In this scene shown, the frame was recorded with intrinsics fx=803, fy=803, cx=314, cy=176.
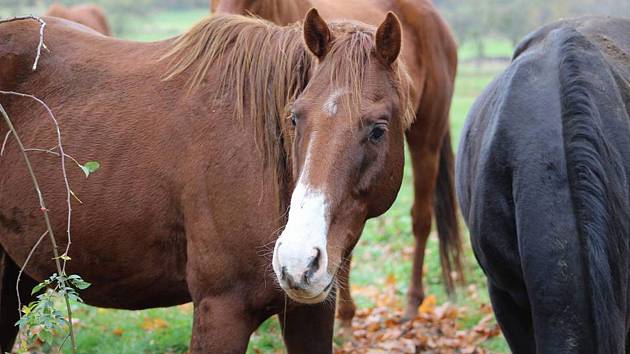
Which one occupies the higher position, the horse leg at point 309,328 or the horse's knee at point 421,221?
the horse's knee at point 421,221

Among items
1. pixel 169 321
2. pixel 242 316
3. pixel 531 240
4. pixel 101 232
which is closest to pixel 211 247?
pixel 242 316

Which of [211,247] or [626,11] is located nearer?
[211,247]

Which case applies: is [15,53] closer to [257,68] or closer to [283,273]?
[257,68]

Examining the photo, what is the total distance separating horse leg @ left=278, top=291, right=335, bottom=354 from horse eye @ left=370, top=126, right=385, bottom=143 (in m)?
0.89

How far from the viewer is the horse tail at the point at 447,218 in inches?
253

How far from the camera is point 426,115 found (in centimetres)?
605

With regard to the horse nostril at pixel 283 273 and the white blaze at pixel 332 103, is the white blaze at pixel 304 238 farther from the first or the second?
the white blaze at pixel 332 103

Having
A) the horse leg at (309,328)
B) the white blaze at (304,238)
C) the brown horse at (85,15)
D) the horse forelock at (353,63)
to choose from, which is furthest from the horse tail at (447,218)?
the brown horse at (85,15)

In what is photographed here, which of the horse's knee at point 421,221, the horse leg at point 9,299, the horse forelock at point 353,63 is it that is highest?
the horse forelock at point 353,63

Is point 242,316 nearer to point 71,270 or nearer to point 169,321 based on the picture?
point 71,270

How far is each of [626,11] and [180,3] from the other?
16.0 m

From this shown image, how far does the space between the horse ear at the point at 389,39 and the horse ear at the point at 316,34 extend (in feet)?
→ 0.62

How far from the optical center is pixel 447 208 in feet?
21.2

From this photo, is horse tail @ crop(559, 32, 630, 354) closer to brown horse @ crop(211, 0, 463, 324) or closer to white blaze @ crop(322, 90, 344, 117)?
white blaze @ crop(322, 90, 344, 117)
